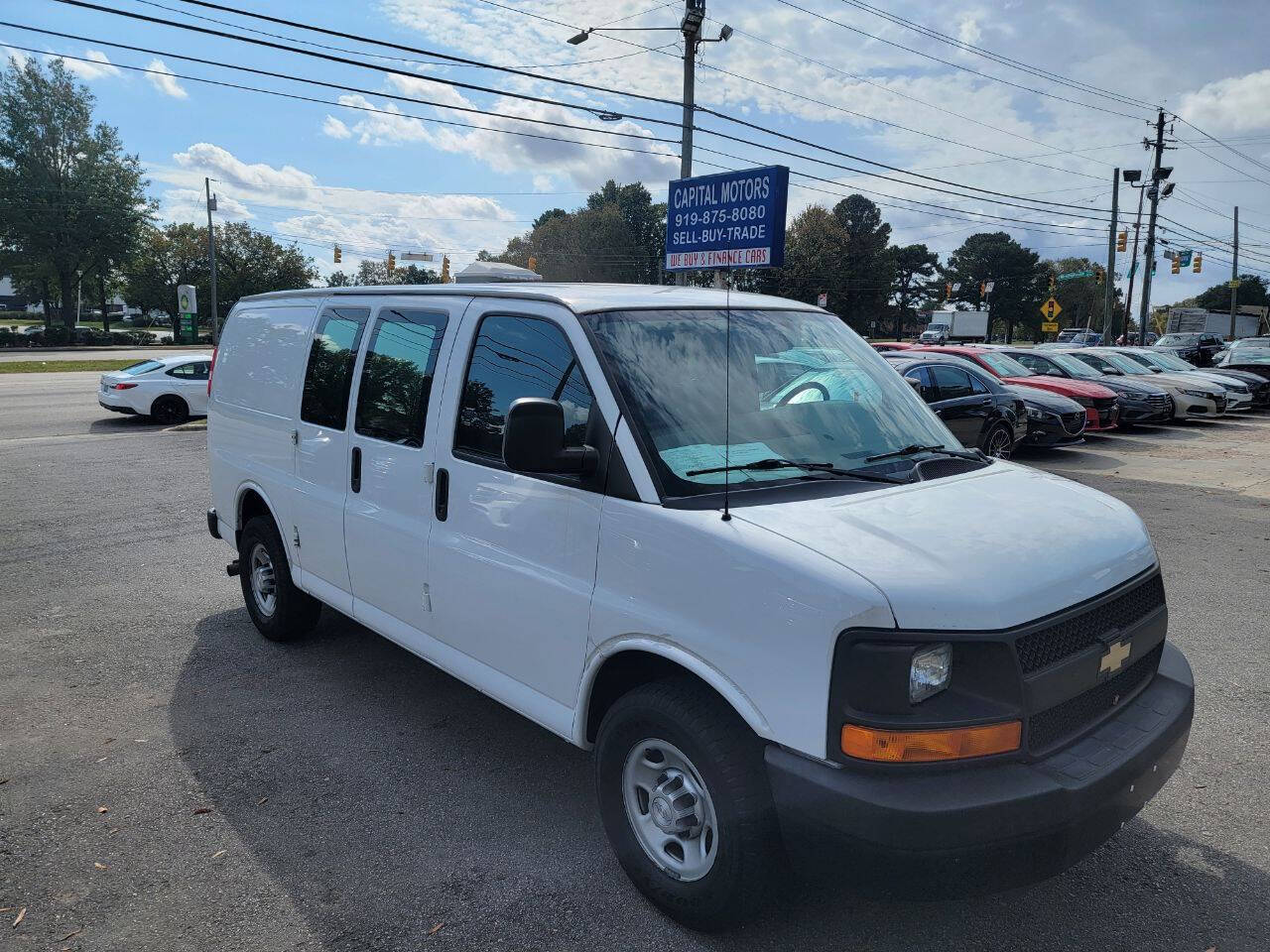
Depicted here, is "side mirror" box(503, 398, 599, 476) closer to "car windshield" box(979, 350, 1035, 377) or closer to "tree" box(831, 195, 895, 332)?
"car windshield" box(979, 350, 1035, 377)

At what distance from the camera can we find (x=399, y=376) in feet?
13.0

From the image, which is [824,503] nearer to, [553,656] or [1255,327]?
[553,656]

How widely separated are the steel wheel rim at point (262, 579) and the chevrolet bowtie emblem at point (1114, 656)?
4429 millimetres

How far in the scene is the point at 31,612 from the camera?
6004 millimetres

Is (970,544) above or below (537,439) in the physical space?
below

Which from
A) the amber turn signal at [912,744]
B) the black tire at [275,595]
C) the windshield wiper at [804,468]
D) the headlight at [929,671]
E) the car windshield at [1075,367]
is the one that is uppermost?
the car windshield at [1075,367]

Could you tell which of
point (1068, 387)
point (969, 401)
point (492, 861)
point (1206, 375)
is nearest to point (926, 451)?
point (492, 861)

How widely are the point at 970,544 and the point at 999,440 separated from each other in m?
11.9

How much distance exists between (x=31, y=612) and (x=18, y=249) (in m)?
67.6

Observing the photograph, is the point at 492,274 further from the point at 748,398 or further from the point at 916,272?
the point at 916,272

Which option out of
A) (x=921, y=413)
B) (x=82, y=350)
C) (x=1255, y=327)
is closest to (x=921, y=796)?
(x=921, y=413)

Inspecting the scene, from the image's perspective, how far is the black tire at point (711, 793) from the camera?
248 centimetres

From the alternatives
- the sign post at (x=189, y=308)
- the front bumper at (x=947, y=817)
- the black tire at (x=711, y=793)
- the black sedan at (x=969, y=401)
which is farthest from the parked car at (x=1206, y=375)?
the sign post at (x=189, y=308)

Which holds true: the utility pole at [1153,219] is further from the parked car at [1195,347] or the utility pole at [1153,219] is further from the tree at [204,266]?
the tree at [204,266]
